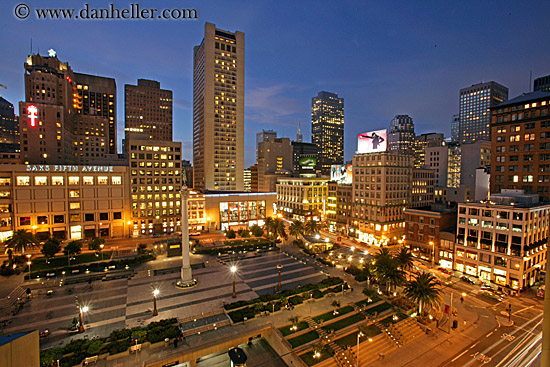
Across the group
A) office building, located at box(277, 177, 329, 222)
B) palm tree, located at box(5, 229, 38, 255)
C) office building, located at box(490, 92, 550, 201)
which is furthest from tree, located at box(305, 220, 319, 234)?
palm tree, located at box(5, 229, 38, 255)

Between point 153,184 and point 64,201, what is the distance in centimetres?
2557

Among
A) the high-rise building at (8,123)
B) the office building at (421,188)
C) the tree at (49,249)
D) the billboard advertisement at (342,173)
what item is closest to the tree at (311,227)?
the office building at (421,188)

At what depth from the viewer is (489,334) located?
114 ft

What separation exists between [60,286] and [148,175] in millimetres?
49935

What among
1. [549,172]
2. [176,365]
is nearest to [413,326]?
[176,365]

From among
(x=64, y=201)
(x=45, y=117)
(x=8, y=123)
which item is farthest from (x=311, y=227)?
(x=8, y=123)

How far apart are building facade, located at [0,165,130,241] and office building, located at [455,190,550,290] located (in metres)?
97.4

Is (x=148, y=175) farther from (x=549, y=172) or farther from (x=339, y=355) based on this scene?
(x=549, y=172)

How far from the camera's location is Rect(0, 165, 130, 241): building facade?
73.4 meters

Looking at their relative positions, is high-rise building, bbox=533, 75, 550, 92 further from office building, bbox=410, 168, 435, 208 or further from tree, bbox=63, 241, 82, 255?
tree, bbox=63, 241, 82, 255

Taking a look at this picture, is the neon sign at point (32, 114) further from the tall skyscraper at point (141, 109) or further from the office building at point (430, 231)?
the office building at point (430, 231)

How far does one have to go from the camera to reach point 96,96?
192125 millimetres

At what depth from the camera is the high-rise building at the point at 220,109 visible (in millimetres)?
141000

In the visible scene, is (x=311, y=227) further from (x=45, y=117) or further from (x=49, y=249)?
(x=45, y=117)
